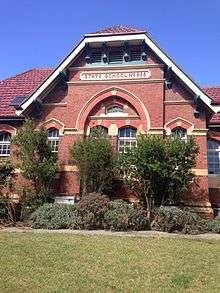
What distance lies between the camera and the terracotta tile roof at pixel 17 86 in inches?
1007

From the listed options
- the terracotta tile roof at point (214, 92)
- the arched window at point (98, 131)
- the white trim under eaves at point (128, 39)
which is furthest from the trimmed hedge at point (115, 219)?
the terracotta tile roof at point (214, 92)

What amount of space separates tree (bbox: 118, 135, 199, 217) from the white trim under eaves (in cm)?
316

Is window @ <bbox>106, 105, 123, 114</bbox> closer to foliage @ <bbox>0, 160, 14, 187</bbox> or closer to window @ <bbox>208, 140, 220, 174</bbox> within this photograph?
window @ <bbox>208, 140, 220, 174</bbox>

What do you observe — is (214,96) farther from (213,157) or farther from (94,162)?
(94,162)

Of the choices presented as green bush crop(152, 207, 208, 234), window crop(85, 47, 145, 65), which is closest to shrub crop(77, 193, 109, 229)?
green bush crop(152, 207, 208, 234)

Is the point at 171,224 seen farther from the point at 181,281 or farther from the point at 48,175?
the point at 181,281

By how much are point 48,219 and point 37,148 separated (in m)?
4.19

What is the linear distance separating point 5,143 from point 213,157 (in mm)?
12136

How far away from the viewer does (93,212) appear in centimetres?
1767

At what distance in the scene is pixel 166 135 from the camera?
861 inches

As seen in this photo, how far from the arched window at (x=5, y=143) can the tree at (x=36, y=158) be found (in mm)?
3348

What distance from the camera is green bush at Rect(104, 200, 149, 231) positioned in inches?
672

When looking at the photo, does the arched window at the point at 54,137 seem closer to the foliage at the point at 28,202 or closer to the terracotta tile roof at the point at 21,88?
the terracotta tile roof at the point at 21,88

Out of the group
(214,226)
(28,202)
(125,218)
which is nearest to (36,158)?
(28,202)
